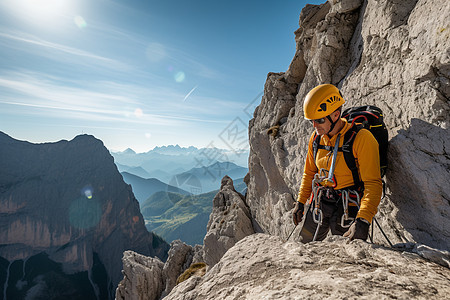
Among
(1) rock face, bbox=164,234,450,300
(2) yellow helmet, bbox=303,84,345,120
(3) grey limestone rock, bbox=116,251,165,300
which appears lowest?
(3) grey limestone rock, bbox=116,251,165,300

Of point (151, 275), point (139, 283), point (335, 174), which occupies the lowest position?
point (139, 283)

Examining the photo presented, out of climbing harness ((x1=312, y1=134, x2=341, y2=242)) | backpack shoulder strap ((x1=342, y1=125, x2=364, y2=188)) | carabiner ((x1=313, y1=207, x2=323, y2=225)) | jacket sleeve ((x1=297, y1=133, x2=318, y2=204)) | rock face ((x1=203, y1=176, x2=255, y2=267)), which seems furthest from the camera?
rock face ((x1=203, y1=176, x2=255, y2=267))

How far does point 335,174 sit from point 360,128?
4.53 ft

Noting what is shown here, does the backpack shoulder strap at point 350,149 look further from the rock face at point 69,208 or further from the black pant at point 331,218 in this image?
the rock face at point 69,208

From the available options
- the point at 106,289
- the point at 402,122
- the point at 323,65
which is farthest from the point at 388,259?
the point at 106,289

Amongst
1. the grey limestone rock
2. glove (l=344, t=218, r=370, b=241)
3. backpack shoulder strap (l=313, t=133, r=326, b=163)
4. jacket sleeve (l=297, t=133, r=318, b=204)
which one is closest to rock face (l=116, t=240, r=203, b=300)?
the grey limestone rock

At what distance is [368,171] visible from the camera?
4.62 metres

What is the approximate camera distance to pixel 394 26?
676 centimetres

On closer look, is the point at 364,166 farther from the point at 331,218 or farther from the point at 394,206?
the point at 331,218

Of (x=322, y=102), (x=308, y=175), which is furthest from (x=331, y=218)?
(x=322, y=102)

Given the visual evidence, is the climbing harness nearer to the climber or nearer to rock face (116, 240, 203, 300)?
the climber

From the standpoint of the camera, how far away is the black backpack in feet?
16.6

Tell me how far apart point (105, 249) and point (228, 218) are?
388 ft

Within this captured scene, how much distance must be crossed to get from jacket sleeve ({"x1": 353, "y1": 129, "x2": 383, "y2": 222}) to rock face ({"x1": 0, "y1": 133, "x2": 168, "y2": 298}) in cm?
12542
